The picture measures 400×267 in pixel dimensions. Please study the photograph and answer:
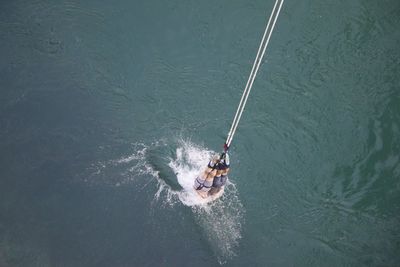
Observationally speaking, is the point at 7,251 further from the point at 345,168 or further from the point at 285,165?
the point at 345,168

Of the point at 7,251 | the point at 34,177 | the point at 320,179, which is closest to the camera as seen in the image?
the point at 7,251

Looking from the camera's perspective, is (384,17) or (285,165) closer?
(285,165)

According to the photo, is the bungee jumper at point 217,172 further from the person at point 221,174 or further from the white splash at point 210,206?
the white splash at point 210,206

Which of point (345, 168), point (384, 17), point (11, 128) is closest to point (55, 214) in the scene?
point (11, 128)

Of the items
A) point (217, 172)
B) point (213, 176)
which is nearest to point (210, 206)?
point (213, 176)

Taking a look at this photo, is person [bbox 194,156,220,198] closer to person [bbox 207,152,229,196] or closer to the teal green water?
person [bbox 207,152,229,196]
